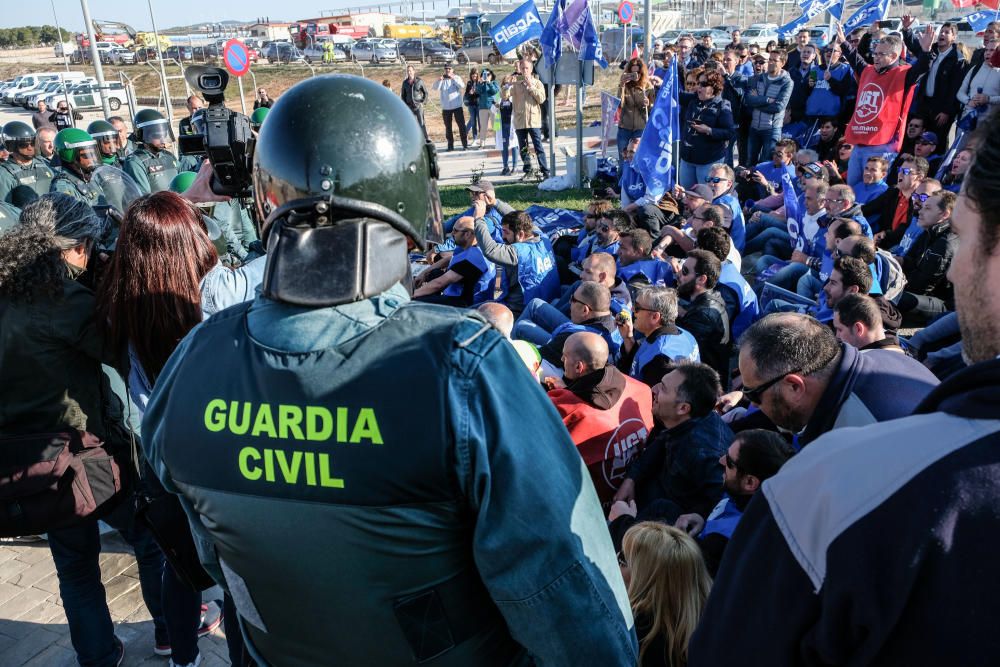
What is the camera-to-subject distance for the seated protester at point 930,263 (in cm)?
590

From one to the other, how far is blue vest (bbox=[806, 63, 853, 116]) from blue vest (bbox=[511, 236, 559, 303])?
6.33 meters

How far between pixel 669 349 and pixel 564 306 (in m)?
2.03

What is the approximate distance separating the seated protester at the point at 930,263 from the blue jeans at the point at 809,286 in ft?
2.02

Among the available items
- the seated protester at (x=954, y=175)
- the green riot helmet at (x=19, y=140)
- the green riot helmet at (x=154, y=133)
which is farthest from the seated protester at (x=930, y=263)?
the green riot helmet at (x=19, y=140)

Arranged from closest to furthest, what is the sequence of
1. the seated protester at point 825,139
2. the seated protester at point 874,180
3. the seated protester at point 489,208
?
the seated protester at point 489,208, the seated protester at point 874,180, the seated protester at point 825,139

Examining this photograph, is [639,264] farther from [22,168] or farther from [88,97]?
[88,97]

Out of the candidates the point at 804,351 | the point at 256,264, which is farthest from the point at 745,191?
the point at 256,264

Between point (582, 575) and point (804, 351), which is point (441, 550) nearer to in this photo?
point (582, 575)

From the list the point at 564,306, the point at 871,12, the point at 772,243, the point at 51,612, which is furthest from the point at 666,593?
the point at 871,12

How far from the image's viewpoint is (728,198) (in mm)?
7613

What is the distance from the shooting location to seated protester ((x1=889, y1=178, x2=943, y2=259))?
6512mm

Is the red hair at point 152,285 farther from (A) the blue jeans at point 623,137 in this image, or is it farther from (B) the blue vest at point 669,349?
(A) the blue jeans at point 623,137

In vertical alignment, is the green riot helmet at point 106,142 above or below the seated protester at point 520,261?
above

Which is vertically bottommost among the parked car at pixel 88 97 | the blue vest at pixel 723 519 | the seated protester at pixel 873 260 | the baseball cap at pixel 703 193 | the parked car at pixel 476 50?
the blue vest at pixel 723 519
